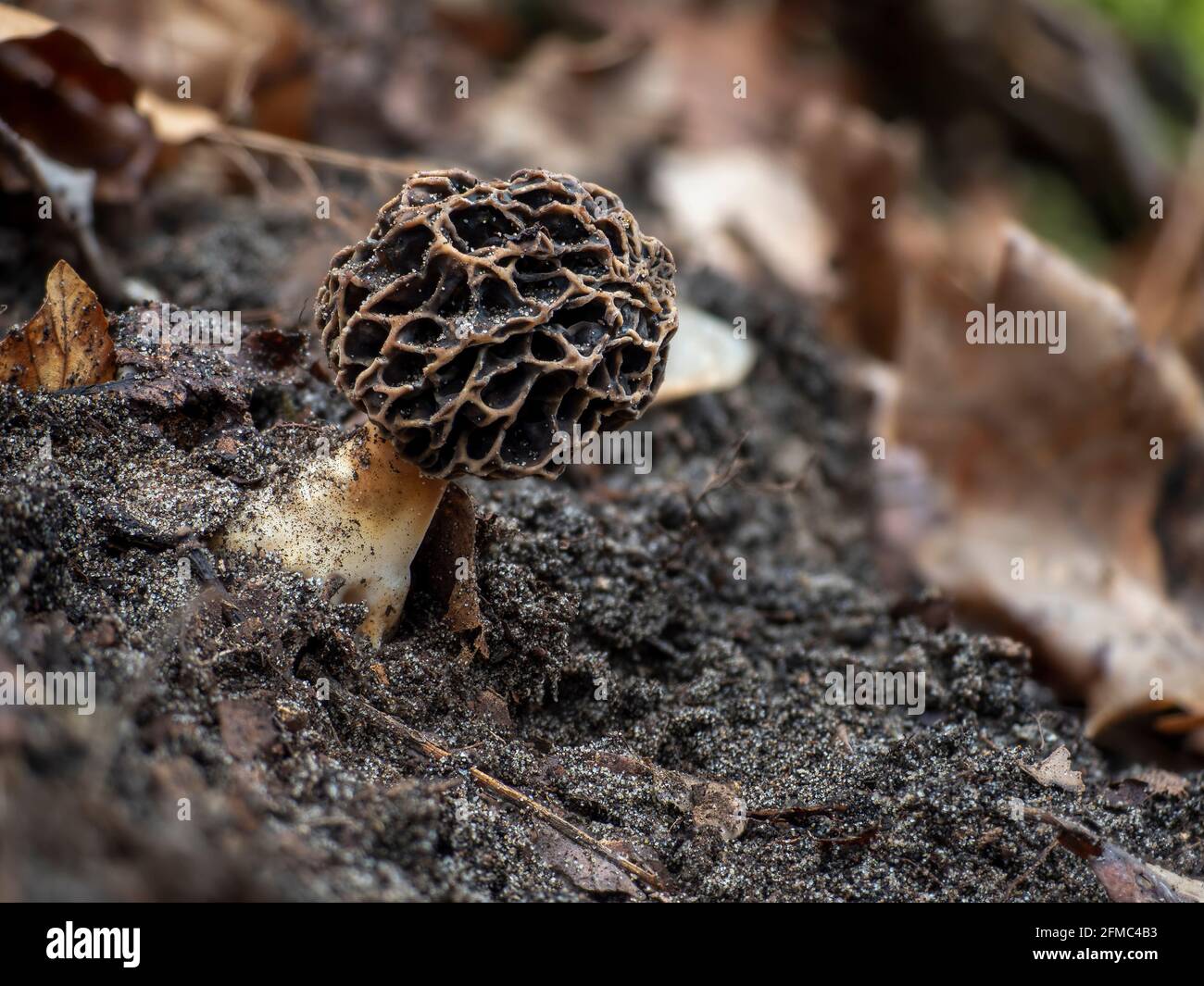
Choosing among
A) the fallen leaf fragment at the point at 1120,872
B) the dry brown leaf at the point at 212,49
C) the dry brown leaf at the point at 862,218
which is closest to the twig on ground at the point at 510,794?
the fallen leaf fragment at the point at 1120,872

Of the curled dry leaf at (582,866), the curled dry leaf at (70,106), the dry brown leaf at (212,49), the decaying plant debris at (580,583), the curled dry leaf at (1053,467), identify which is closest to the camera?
the decaying plant debris at (580,583)

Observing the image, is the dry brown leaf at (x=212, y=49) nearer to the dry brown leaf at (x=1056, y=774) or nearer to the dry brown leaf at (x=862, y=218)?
the dry brown leaf at (x=862, y=218)

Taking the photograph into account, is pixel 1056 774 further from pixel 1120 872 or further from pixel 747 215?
pixel 747 215

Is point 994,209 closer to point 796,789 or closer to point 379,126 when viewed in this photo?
point 379,126

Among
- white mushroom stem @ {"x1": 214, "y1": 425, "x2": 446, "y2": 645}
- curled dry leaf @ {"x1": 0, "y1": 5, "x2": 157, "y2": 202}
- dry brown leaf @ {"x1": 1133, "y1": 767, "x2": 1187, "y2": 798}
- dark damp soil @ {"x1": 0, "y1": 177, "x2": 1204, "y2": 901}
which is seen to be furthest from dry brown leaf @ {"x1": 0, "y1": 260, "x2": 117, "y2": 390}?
dry brown leaf @ {"x1": 1133, "y1": 767, "x2": 1187, "y2": 798}

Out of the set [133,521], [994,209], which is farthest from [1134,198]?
[133,521]

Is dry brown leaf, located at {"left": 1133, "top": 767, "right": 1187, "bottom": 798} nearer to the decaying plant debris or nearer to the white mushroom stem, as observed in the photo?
the decaying plant debris
